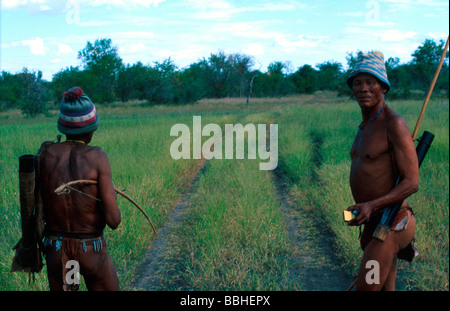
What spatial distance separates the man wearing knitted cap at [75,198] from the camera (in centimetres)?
213

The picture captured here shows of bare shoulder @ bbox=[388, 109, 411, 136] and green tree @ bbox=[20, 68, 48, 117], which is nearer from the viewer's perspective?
bare shoulder @ bbox=[388, 109, 411, 136]

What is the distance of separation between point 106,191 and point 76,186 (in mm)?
164

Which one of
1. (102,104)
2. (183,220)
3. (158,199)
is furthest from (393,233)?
(102,104)

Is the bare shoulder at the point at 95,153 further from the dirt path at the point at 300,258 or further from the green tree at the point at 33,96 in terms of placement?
the green tree at the point at 33,96

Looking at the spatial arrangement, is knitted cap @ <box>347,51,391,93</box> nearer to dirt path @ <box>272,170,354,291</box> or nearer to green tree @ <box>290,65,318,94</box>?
dirt path @ <box>272,170,354,291</box>

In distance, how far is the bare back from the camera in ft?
6.98

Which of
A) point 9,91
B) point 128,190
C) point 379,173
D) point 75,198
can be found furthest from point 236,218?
point 9,91

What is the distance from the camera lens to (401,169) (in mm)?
2092

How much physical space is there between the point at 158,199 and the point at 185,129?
30.5 ft

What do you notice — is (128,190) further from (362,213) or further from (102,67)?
(102,67)

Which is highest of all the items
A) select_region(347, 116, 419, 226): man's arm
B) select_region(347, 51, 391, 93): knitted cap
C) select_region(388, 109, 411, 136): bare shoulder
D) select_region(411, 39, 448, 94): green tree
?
select_region(411, 39, 448, 94): green tree

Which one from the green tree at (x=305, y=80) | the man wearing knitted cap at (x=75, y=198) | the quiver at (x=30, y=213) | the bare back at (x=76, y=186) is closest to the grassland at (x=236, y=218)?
the quiver at (x=30, y=213)

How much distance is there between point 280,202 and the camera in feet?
21.3

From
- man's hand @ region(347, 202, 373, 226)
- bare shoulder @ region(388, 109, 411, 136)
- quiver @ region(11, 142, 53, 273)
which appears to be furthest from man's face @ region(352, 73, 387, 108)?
quiver @ region(11, 142, 53, 273)
